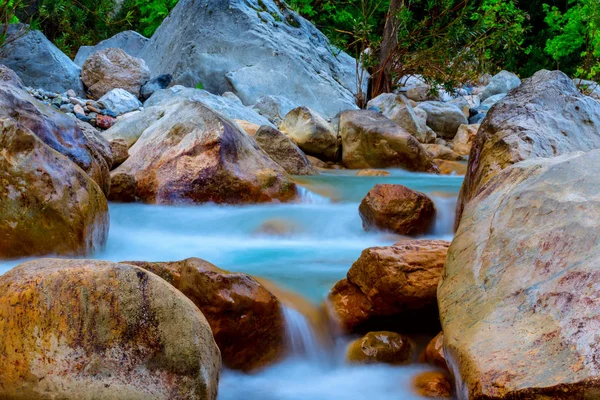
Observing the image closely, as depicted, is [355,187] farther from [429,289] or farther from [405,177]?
[429,289]

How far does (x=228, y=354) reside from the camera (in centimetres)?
276

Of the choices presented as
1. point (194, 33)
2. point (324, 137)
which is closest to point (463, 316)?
point (324, 137)

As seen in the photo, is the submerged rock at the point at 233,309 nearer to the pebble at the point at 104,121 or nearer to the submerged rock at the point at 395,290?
the submerged rock at the point at 395,290

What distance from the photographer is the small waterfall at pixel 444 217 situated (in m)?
4.86

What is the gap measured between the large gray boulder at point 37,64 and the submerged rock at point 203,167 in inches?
189

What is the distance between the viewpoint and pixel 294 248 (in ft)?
15.2

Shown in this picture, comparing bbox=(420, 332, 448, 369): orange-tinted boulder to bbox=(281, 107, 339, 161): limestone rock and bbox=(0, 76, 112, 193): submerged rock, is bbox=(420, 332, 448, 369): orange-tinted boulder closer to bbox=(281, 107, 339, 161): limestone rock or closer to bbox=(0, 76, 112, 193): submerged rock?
bbox=(0, 76, 112, 193): submerged rock

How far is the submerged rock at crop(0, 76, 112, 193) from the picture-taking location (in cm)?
457

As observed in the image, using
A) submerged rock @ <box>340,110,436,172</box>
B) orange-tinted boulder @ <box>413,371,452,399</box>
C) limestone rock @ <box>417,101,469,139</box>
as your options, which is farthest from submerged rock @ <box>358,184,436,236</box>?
limestone rock @ <box>417,101,469,139</box>

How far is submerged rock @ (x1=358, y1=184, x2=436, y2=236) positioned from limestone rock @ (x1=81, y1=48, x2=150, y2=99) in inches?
267

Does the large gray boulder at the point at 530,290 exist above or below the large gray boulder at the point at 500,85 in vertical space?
below

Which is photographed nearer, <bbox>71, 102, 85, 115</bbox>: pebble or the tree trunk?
<bbox>71, 102, 85, 115</bbox>: pebble

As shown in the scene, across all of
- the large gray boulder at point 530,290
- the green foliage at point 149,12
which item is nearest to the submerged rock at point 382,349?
the large gray boulder at point 530,290

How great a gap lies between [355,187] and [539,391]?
4763 mm
